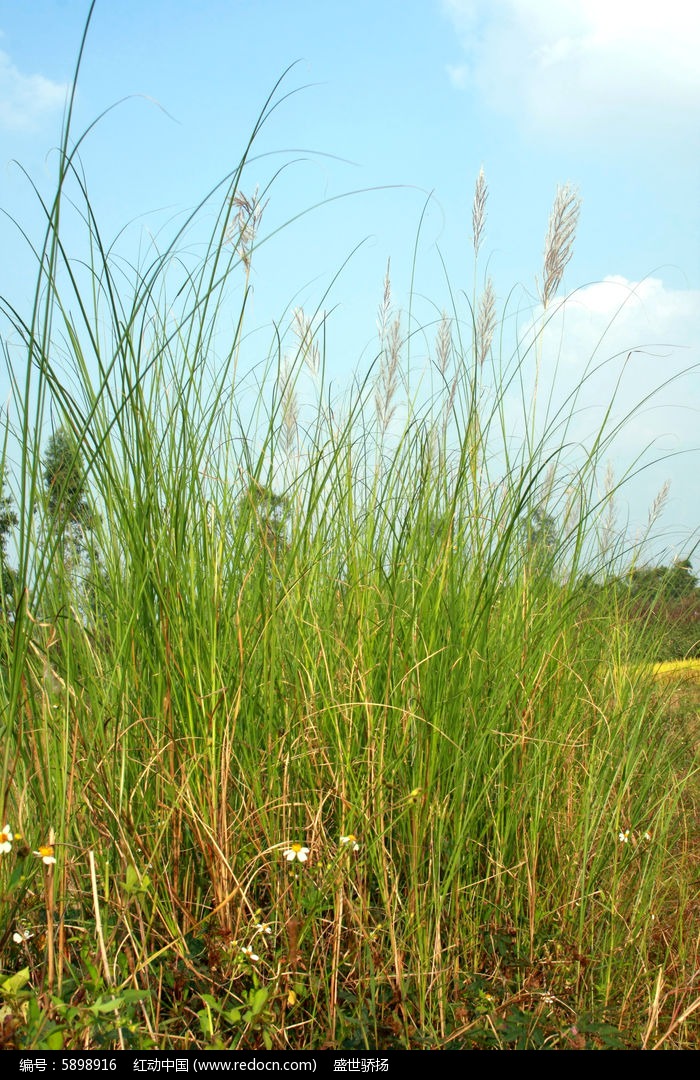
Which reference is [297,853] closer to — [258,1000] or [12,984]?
[258,1000]

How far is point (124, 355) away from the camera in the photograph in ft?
6.19

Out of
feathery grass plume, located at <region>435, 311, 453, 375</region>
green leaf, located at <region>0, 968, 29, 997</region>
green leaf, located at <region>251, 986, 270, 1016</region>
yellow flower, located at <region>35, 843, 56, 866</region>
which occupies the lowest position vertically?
green leaf, located at <region>251, 986, 270, 1016</region>

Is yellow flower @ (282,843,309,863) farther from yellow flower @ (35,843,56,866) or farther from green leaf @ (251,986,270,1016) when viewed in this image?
yellow flower @ (35,843,56,866)

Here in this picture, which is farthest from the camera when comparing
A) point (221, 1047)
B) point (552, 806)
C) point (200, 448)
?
point (552, 806)

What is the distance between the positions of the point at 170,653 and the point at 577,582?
1.78m

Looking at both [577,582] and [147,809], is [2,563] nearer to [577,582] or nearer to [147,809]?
[147,809]

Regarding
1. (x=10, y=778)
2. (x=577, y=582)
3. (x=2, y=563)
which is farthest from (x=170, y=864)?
(x=577, y=582)
